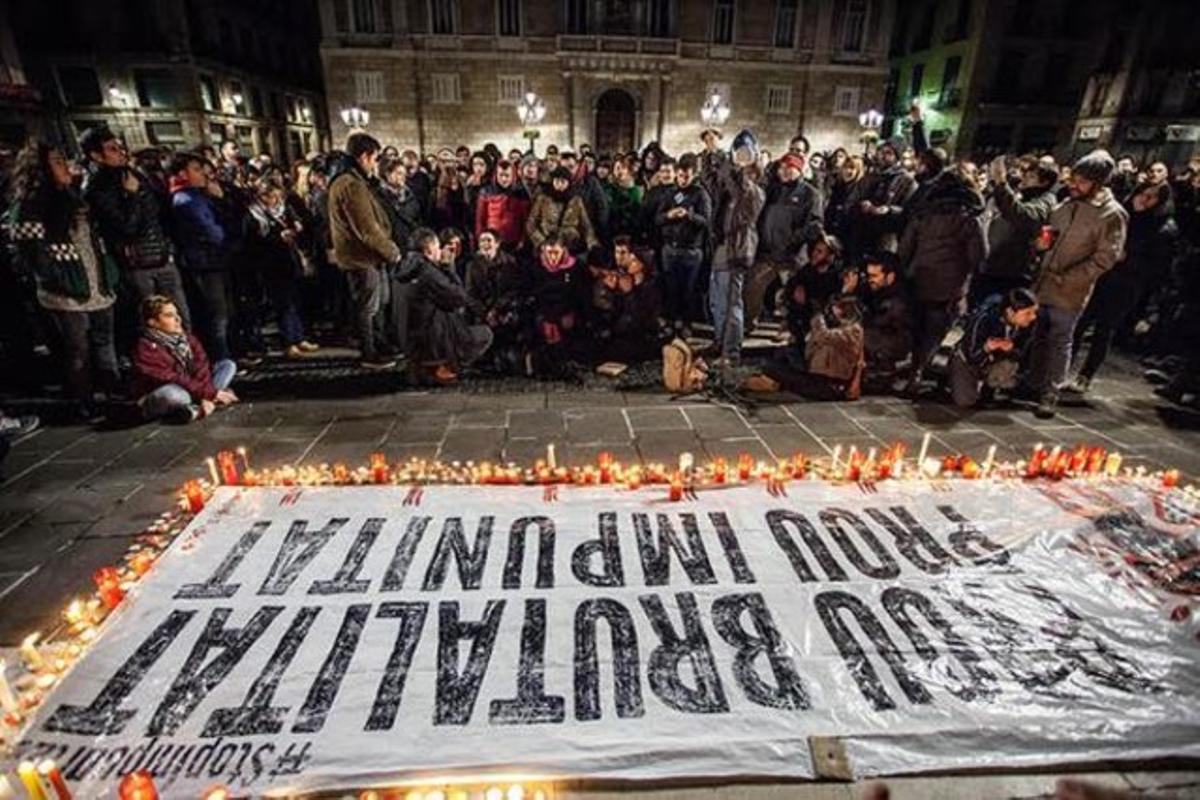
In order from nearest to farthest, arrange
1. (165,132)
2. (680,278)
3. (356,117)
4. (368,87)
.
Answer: (680,278), (356,117), (368,87), (165,132)

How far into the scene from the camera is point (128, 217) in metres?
5.23

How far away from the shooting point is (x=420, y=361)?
6109 millimetres

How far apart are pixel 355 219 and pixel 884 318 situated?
528 centimetres

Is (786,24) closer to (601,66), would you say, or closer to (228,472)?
(601,66)

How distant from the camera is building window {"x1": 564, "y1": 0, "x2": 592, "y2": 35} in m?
24.2

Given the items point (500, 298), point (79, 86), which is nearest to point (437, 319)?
point (500, 298)

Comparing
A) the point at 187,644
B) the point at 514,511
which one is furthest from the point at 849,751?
the point at 187,644

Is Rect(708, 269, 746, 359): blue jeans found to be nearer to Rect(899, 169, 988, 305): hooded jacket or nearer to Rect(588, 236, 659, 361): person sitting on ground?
Rect(588, 236, 659, 361): person sitting on ground

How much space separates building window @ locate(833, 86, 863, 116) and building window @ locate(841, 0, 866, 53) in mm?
1489

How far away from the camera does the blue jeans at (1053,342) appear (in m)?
5.40

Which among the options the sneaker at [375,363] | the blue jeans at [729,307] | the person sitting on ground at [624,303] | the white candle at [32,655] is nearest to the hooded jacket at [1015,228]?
the blue jeans at [729,307]

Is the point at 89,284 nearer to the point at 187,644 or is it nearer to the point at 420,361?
the point at 420,361

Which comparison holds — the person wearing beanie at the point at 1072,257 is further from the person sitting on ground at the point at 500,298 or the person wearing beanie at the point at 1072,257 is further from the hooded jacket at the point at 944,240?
the person sitting on ground at the point at 500,298

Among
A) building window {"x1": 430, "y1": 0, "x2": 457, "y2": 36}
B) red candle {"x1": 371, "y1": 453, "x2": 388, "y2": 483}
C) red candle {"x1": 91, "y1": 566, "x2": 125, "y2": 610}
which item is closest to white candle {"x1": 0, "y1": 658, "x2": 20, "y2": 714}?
red candle {"x1": 91, "y1": 566, "x2": 125, "y2": 610}
